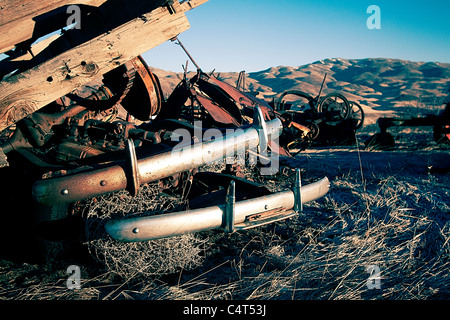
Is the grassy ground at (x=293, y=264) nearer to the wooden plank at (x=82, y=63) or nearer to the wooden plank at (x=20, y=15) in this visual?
the wooden plank at (x=82, y=63)

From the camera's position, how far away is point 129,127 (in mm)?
2910

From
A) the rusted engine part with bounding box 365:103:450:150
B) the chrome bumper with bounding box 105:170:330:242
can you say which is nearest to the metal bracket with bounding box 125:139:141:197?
the chrome bumper with bounding box 105:170:330:242

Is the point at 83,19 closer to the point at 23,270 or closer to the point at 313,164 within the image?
the point at 23,270

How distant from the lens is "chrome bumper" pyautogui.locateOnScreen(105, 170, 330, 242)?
165cm

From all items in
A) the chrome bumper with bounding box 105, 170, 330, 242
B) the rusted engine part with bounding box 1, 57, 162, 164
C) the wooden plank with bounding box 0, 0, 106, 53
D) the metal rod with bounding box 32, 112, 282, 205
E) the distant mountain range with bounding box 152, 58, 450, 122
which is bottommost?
the distant mountain range with bounding box 152, 58, 450, 122

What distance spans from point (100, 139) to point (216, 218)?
1804 mm

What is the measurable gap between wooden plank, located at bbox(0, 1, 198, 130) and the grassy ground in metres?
1.31

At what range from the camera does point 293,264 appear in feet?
7.35

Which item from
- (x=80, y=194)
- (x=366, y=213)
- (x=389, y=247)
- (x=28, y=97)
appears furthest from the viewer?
(x=366, y=213)

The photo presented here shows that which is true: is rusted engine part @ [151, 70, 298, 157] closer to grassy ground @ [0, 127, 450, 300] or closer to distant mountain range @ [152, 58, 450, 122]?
grassy ground @ [0, 127, 450, 300]

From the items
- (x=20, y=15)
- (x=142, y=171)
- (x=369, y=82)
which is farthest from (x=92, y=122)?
(x=369, y=82)
